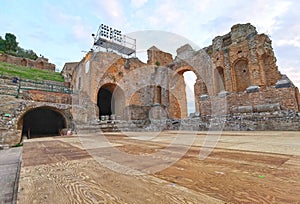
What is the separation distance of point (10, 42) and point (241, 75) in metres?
41.0

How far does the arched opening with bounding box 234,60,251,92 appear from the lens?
1018cm

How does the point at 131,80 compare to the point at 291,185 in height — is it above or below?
above

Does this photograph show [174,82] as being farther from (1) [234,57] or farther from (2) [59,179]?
(2) [59,179]

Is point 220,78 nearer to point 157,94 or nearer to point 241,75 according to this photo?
point 241,75

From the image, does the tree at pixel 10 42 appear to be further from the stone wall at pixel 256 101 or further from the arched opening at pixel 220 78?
the stone wall at pixel 256 101

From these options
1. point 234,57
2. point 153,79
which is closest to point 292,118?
point 234,57

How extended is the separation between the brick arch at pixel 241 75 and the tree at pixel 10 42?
3977 cm

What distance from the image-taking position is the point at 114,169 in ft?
3.80

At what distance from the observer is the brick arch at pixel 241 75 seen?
1016 cm

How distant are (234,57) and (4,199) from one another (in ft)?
38.1

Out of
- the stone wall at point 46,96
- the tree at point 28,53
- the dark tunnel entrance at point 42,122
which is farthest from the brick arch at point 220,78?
the tree at point 28,53

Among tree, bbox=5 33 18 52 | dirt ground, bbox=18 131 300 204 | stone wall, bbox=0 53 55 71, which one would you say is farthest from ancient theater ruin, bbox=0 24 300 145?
tree, bbox=5 33 18 52

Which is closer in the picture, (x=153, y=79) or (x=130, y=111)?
(x=130, y=111)

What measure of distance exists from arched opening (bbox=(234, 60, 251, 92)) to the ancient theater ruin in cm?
6
